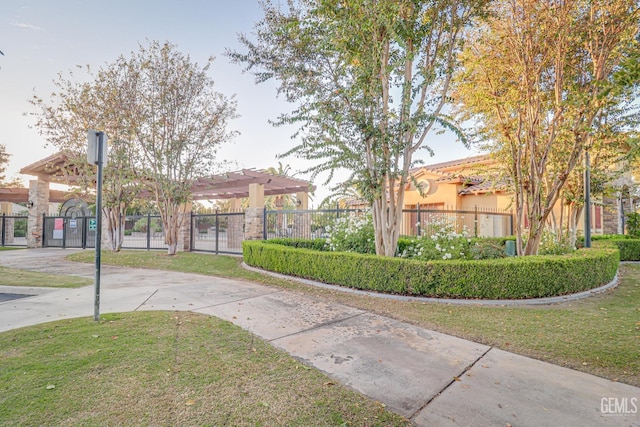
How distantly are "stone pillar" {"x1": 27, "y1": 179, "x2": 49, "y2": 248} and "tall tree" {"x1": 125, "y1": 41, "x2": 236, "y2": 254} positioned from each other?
31.0 ft

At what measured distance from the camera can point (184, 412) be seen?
237cm

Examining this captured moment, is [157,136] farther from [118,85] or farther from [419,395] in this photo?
[419,395]

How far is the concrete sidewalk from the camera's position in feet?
8.09

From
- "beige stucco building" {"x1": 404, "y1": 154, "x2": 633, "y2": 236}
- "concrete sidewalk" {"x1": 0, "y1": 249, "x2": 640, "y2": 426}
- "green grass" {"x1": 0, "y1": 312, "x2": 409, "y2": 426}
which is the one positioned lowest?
"concrete sidewalk" {"x1": 0, "y1": 249, "x2": 640, "y2": 426}

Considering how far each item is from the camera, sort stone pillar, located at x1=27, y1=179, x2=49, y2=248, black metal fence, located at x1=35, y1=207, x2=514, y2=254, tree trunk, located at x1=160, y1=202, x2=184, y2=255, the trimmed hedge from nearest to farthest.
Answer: black metal fence, located at x1=35, y1=207, x2=514, y2=254
the trimmed hedge
tree trunk, located at x1=160, y1=202, x2=184, y2=255
stone pillar, located at x1=27, y1=179, x2=49, y2=248

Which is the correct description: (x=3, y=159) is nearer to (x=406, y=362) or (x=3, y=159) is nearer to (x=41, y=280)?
(x=41, y=280)

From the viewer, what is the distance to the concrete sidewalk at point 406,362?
8.09 feet

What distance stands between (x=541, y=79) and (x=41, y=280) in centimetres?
1345

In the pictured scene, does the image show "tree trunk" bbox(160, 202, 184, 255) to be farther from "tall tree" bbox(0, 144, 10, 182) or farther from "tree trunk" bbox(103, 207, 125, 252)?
"tall tree" bbox(0, 144, 10, 182)

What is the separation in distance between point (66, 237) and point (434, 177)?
2055 centimetres

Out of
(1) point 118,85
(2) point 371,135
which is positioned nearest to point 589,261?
(2) point 371,135

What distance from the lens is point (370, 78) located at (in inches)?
272

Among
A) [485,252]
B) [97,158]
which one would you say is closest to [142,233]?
[97,158]

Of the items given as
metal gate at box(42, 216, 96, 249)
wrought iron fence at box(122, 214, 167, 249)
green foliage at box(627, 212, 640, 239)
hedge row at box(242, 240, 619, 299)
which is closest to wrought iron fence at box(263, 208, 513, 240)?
hedge row at box(242, 240, 619, 299)
